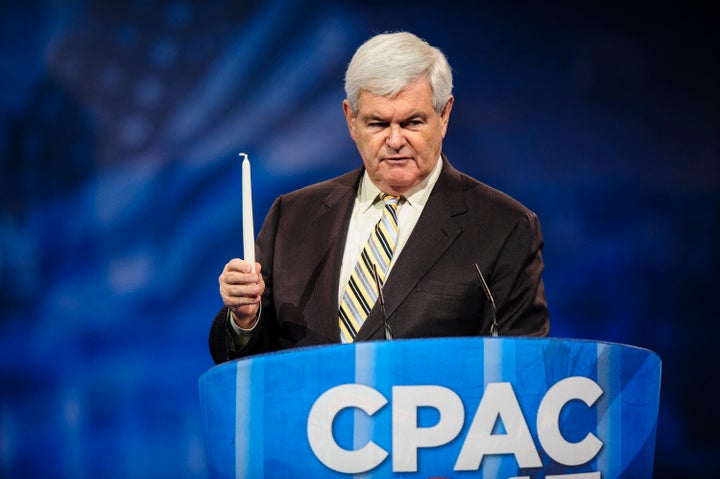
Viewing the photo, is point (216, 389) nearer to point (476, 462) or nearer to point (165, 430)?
point (476, 462)

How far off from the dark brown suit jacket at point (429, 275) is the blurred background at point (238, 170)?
984 millimetres

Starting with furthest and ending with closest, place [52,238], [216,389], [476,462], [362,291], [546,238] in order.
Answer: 1. [546,238]
2. [52,238]
3. [362,291]
4. [216,389]
5. [476,462]

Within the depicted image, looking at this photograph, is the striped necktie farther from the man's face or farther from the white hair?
the white hair

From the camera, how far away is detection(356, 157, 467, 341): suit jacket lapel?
6.02 feet

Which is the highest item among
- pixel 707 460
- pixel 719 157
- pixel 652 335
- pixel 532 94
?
pixel 532 94

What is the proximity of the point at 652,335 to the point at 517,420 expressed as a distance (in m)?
2.13

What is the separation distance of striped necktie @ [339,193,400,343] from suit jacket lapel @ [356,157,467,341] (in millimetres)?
45

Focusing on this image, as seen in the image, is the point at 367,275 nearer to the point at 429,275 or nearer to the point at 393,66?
the point at 429,275

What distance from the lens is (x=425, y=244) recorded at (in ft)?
6.29

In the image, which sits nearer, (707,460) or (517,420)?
(517,420)

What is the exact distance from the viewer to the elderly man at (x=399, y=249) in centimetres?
185

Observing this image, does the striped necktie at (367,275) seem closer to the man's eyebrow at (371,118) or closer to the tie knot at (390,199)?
the tie knot at (390,199)

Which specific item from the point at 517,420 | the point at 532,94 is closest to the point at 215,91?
the point at 532,94

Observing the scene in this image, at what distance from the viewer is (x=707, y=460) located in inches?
128
